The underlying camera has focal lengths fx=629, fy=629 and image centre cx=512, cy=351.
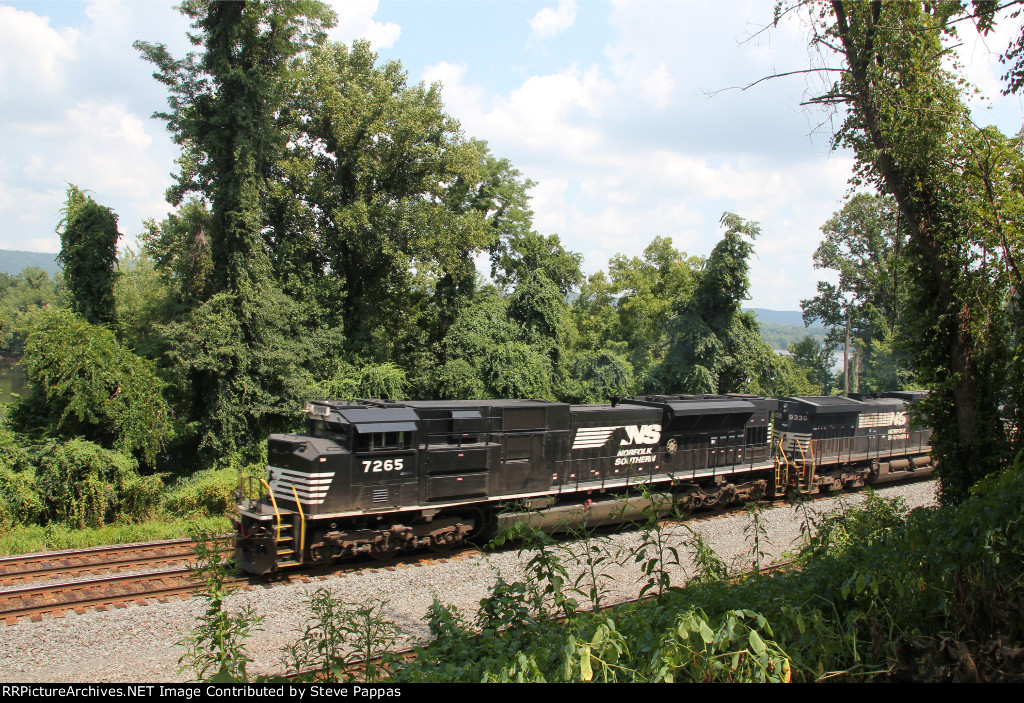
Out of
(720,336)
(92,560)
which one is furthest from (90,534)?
(720,336)

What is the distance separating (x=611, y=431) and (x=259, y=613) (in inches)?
342

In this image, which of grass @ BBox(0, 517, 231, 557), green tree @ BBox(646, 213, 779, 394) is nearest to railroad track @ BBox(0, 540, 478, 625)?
grass @ BBox(0, 517, 231, 557)

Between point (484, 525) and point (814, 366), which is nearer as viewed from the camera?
point (484, 525)

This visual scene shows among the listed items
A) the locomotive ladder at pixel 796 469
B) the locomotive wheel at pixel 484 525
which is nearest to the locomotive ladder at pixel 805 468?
the locomotive ladder at pixel 796 469

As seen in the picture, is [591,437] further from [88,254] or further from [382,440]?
[88,254]

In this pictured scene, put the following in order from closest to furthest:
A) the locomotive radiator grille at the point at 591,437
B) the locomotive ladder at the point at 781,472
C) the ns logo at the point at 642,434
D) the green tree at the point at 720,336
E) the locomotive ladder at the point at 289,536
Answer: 1. the locomotive ladder at the point at 289,536
2. the locomotive radiator grille at the point at 591,437
3. the ns logo at the point at 642,434
4. the locomotive ladder at the point at 781,472
5. the green tree at the point at 720,336

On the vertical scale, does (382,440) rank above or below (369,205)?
below

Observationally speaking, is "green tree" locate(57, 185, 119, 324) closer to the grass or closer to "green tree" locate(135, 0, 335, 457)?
"green tree" locate(135, 0, 335, 457)

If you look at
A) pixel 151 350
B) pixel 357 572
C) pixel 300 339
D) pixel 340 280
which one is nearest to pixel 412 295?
pixel 340 280

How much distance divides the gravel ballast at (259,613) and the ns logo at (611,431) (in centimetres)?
234

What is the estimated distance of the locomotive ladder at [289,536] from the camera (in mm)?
11617

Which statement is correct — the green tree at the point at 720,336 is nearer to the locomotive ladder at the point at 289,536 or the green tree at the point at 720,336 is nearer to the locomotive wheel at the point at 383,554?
the locomotive wheel at the point at 383,554

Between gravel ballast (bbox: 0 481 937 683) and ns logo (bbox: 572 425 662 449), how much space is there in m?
2.34

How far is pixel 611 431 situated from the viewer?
15.5 metres
